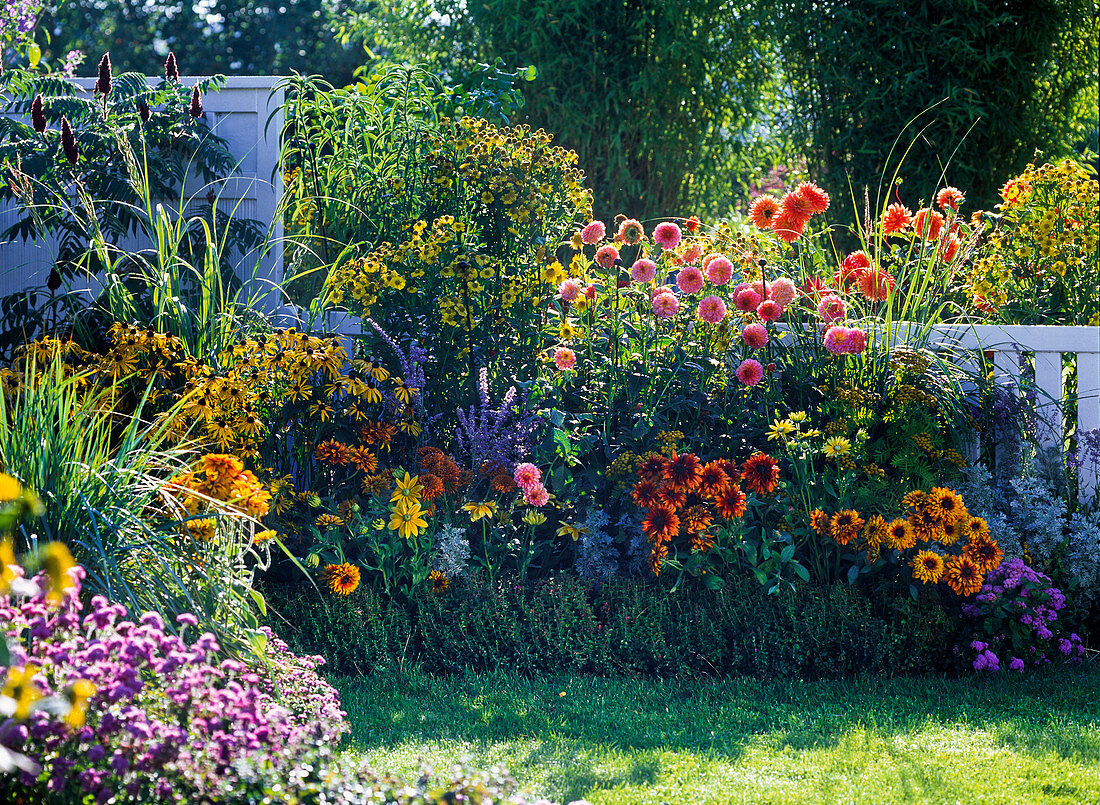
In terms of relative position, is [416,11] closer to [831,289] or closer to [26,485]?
[831,289]

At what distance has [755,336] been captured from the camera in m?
3.40

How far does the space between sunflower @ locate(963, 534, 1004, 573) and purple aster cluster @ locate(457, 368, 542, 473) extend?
1434mm

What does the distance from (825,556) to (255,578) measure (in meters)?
1.87

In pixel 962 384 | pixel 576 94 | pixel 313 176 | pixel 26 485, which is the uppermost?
pixel 576 94

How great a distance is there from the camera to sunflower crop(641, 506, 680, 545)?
10.1 ft

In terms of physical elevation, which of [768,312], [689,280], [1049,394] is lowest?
[1049,394]

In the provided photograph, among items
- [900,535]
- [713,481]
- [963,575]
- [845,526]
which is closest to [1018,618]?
[963,575]

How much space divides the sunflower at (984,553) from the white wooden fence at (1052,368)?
65 cm

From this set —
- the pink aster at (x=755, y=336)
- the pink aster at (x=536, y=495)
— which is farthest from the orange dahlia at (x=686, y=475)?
the pink aster at (x=755, y=336)

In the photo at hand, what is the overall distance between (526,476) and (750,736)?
3.39 feet

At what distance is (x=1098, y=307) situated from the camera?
13.1 feet

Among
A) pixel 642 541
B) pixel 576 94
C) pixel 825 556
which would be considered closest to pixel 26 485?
pixel 642 541

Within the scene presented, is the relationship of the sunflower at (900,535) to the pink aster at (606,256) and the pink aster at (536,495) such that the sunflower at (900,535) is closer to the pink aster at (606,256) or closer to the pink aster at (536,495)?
the pink aster at (536,495)

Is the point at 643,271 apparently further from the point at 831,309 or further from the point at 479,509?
the point at 479,509
